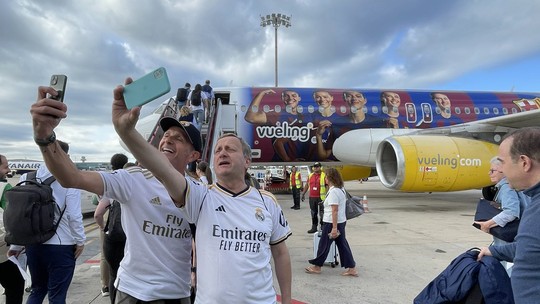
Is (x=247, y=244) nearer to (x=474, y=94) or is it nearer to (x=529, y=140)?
(x=529, y=140)

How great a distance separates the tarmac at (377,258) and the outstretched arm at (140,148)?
2610mm

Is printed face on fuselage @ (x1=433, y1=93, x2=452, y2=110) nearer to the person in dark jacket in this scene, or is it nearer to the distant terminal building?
the distant terminal building

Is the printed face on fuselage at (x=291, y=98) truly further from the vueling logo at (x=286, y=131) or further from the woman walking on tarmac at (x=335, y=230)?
the woman walking on tarmac at (x=335, y=230)

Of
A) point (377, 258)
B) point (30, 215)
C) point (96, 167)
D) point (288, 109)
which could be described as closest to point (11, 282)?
point (30, 215)

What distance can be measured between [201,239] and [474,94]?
1446 cm

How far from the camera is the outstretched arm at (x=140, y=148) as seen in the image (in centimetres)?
134

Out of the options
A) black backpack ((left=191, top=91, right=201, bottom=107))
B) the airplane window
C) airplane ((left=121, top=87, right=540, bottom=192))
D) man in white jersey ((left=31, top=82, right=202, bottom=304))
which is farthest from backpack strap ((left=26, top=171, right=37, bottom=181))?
the airplane window

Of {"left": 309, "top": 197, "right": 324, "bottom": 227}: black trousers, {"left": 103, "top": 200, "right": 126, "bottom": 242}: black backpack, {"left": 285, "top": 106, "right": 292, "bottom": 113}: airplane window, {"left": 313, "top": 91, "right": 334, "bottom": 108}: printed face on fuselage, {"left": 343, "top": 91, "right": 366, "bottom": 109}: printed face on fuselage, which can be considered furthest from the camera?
{"left": 343, "top": 91, "right": 366, "bottom": 109}: printed face on fuselage

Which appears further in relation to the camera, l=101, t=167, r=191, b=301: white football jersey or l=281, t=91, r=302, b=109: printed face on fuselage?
l=281, t=91, r=302, b=109: printed face on fuselage

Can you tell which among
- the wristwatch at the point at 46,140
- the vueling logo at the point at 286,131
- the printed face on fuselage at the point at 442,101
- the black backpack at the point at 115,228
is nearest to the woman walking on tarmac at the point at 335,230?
the black backpack at the point at 115,228

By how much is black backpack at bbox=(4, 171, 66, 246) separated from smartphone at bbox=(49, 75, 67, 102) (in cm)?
173

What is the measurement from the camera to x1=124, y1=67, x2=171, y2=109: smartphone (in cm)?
116

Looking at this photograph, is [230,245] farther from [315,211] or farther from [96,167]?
[96,167]

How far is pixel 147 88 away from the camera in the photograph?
1189 mm
